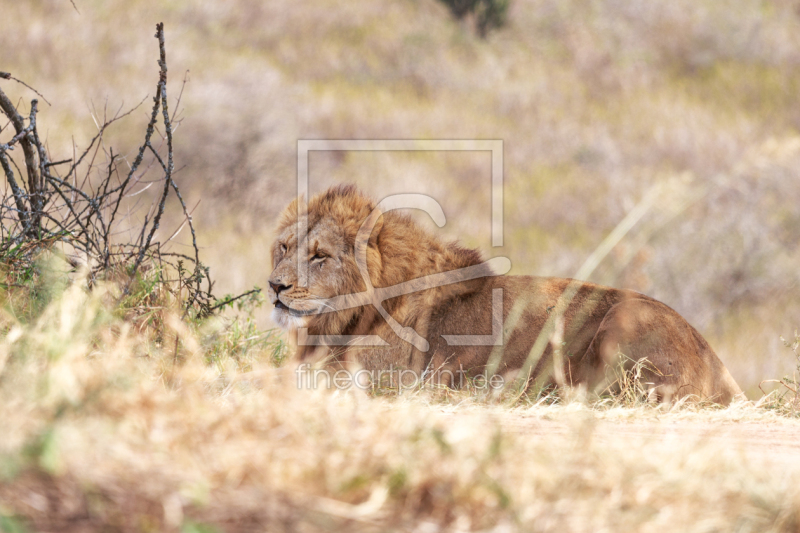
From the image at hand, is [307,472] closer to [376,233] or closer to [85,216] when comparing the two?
[376,233]

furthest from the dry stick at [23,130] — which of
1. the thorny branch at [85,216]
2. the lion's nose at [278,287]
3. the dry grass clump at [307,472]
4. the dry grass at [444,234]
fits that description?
the dry grass clump at [307,472]

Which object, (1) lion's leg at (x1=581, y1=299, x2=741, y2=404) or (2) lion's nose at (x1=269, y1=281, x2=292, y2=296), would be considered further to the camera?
(2) lion's nose at (x1=269, y1=281, x2=292, y2=296)

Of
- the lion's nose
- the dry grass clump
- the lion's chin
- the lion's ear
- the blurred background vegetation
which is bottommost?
the dry grass clump

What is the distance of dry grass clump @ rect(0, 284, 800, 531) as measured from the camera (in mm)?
1801

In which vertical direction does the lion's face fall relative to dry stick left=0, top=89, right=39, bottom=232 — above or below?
below

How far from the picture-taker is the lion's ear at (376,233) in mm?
5008

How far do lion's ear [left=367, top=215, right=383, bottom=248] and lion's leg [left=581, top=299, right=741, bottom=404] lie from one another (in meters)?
1.46

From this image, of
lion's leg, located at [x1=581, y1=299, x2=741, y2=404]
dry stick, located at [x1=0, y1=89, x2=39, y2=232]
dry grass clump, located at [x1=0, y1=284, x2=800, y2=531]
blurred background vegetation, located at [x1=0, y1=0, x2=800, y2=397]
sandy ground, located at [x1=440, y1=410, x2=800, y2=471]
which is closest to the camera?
dry grass clump, located at [x1=0, y1=284, x2=800, y2=531]

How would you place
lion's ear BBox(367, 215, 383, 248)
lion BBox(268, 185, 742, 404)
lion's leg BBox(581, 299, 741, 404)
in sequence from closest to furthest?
lion's leg BBox(581, 299, 741, 404), lion BBox(268, 185, 742, 404), lion's ear BBox(367, 215, 383, 248)

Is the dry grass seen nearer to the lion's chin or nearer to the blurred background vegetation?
the blurred background vegetation

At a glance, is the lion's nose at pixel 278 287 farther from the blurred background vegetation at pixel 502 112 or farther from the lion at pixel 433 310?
the blurred background vegetation at pixel 502 112

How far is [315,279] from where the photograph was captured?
193 inches

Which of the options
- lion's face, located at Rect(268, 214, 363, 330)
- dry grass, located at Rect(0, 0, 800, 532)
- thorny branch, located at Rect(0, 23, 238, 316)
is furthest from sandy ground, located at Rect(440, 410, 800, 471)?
thorny branch, located at Rect(0, 23, 238, 316)

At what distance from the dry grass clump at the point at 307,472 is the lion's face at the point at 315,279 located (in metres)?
2.56
